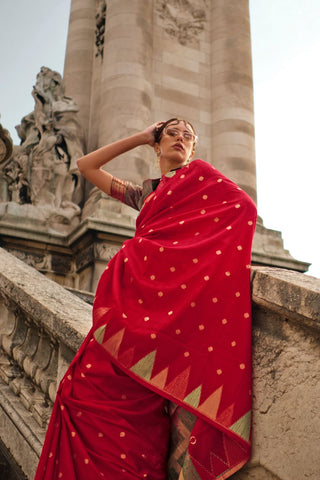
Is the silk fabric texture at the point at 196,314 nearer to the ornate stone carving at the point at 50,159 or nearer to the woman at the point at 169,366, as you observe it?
the woman at the point at 169,366

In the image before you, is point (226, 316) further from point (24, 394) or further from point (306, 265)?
point (306, 265)

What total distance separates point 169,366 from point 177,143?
1237 millimetres

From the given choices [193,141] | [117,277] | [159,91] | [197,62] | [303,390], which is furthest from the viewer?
[197,62]

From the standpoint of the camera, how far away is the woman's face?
2.51 metres

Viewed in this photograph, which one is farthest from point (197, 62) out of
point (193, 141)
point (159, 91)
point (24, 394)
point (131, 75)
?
point (24, 394)

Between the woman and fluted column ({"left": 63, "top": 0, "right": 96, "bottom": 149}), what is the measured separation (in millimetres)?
7270

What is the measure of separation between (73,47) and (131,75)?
2436 millimetres

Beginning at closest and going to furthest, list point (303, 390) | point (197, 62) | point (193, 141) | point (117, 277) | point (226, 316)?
point (303, 390) < point (226, 316) < point (117, 277) < point (193, 141) < point (197, 62)

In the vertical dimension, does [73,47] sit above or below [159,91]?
above

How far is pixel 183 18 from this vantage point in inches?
371

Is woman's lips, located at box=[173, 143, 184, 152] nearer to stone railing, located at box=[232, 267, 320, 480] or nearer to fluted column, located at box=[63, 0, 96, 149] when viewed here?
stone railing, located at box=[232, 267, 320, 480]

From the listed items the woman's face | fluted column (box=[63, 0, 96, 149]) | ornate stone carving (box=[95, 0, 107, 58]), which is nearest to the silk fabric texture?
the woman's face

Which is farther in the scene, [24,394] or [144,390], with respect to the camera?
[24,394]

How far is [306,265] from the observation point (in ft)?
26.3
